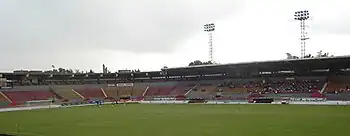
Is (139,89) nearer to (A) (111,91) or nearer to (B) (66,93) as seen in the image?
(A) (111,91)

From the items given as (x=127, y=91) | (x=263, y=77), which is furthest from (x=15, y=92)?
(x=263, y=77)

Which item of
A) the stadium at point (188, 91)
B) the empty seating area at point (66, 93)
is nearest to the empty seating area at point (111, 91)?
the stadium at point (188, 91)

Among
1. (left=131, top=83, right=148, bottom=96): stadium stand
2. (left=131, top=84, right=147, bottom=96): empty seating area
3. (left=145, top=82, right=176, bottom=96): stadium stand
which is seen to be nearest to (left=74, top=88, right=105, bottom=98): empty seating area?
(left=131, top=84, right=147, bottom=96): empty seating area

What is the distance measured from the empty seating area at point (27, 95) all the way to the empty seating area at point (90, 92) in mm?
A: 7178

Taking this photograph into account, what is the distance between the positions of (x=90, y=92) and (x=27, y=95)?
601 inches

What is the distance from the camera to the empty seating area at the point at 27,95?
241 ft

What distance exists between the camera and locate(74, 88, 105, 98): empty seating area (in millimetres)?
85650

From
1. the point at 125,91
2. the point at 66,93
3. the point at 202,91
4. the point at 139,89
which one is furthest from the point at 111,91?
the point at 202,91

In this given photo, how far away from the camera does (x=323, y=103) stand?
52.4 metres

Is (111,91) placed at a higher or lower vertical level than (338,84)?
lower

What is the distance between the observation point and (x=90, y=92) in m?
88.2

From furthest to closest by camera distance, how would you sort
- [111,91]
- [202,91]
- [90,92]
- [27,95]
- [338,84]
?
[111,91] < [90,92] < [202,91] < [27,95] < [338,84]

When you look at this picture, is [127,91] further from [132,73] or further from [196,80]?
[196,80]

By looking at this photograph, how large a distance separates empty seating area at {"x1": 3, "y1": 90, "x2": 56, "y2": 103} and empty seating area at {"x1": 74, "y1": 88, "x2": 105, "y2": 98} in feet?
23.6
